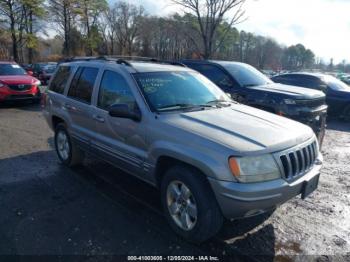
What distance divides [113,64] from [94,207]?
198 centimetres

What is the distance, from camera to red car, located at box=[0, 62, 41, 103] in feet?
37.2

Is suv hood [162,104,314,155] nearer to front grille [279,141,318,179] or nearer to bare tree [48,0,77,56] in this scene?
front grille [279,141,318,179]

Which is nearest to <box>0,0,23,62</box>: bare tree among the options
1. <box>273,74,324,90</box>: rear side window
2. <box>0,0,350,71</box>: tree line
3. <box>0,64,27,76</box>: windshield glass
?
<box>0,0,350,71</box>: tree line

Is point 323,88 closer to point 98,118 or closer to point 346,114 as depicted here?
point 346,114

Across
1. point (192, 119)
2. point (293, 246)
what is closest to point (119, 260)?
point (192, 119)

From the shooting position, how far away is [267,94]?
6.75 metres

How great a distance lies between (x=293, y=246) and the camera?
3297 mm

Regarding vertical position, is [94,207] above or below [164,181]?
below

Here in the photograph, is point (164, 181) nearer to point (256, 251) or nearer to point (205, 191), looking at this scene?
point (205, 191)

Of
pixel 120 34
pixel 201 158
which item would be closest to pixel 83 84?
pixel 201 158

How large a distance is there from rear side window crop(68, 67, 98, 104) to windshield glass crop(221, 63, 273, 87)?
3.98 metres

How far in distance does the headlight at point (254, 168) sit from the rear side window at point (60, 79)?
368 cm

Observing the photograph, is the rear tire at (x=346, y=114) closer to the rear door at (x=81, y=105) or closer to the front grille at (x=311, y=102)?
the front grille at (x=311, y=102)

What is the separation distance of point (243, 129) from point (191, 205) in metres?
0.98
